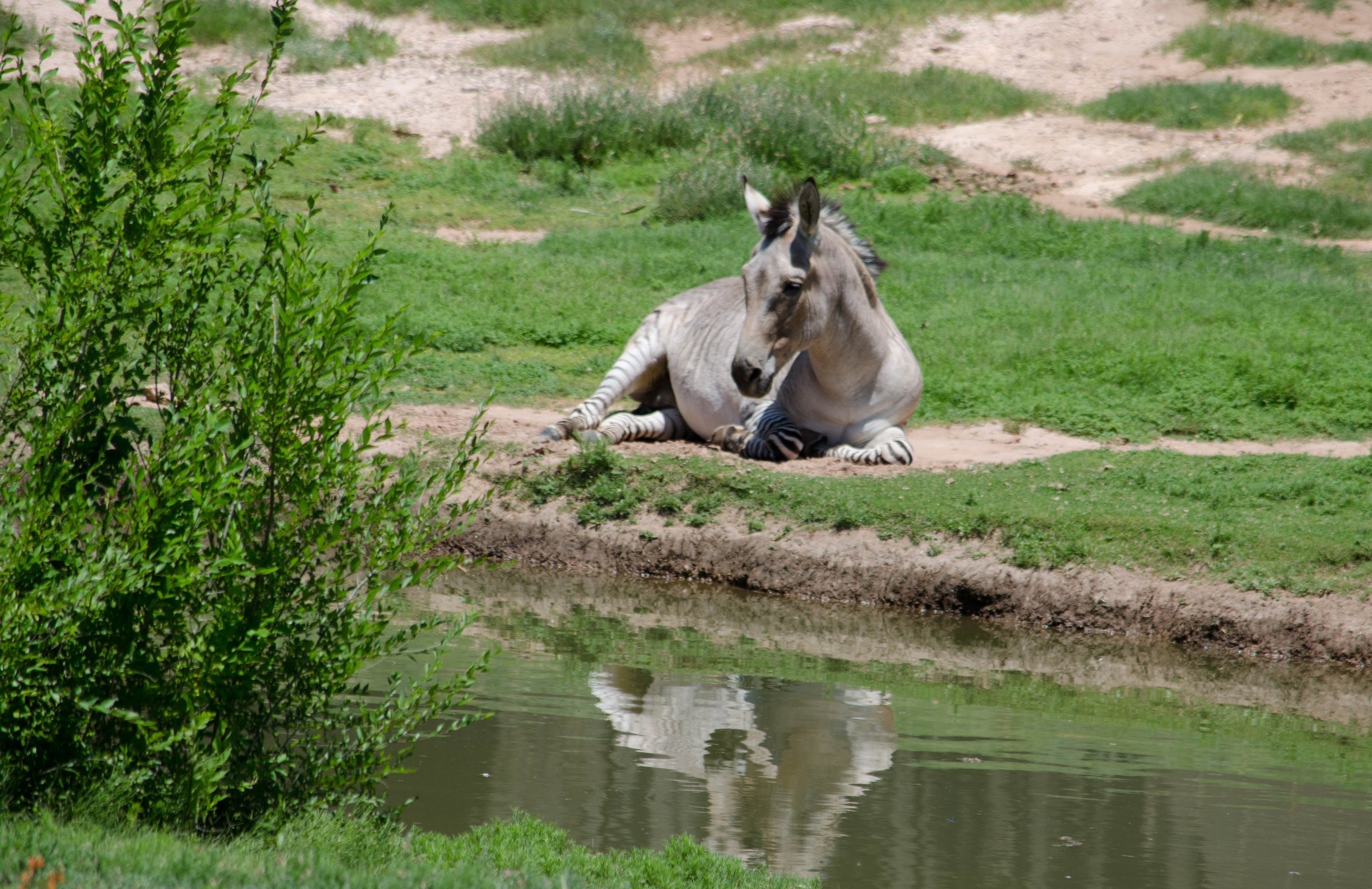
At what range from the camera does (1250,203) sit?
1839 centimetres

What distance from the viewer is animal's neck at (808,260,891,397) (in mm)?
10164

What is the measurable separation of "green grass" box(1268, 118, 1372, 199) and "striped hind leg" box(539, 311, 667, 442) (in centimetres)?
1206

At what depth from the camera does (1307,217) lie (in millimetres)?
18109

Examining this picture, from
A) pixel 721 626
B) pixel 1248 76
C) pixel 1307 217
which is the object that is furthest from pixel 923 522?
pixel 1248 76

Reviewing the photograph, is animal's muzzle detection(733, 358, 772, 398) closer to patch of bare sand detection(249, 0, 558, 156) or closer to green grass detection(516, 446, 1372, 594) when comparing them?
green grass detection(516, 446, 1372, 594)

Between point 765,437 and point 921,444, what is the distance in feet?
4.55

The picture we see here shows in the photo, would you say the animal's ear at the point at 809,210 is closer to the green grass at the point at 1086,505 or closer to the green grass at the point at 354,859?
the green grass at the point at 1086,505

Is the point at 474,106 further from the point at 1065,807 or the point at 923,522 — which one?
the point at 1065,807

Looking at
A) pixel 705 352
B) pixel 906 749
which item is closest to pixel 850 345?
pixel 705 352

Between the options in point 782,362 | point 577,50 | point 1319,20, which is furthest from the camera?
point 1319,20

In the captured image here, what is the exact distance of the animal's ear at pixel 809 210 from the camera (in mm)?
9492

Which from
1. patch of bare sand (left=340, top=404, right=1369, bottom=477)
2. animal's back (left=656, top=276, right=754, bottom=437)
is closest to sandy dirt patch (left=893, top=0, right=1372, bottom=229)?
patch of bare sand (left=340, top=404, right=1369, bottom=477)

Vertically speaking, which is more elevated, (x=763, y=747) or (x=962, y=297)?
(x=962, y=297)

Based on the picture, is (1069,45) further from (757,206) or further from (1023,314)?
(757,206)
